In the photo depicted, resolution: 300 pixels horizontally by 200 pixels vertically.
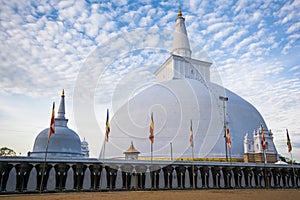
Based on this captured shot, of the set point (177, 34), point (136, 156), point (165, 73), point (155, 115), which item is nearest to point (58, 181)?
point (136, 156)

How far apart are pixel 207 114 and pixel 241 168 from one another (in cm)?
767

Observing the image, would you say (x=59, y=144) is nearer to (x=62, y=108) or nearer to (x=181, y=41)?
(x=62, y=108)

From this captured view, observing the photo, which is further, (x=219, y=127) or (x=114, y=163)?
(x=219, y=127)

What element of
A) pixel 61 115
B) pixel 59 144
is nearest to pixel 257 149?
pixel 59 144

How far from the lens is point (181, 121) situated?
3472cm

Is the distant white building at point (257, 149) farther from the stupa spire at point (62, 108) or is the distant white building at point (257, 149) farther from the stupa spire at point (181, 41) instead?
the stupa spire at point (62, 108)

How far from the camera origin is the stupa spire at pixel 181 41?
167ft

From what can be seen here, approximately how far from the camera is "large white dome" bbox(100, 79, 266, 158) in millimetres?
33344

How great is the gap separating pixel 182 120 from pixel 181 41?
21.1m

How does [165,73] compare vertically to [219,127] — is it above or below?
above

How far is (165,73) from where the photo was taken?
52.4m

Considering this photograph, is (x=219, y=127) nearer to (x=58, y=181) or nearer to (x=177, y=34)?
(x=58, y=181)

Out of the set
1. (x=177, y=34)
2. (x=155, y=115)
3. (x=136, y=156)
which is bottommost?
(x=136, y=156)

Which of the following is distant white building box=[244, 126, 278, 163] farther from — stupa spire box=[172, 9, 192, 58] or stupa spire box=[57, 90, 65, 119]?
stupa spire box=[57, 90, 65, 119]
